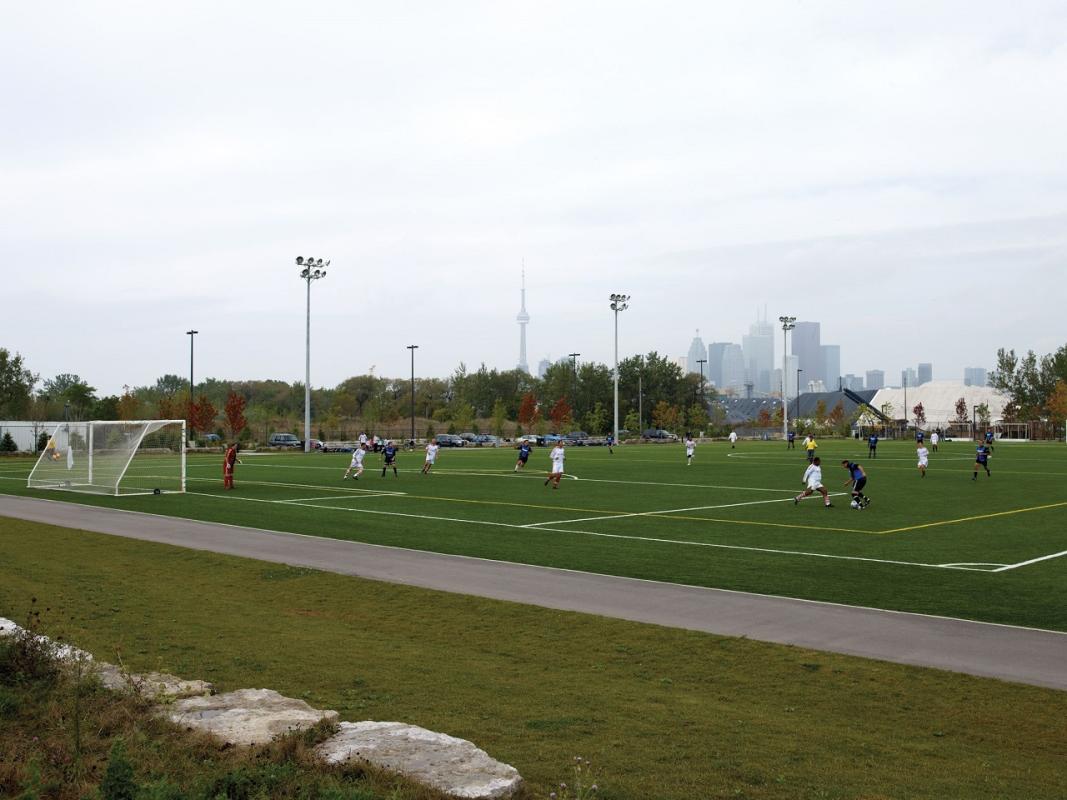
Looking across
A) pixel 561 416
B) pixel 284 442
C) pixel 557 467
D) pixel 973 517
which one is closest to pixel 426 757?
pixel 973 517

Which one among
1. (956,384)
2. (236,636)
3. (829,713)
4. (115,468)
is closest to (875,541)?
(829,713)

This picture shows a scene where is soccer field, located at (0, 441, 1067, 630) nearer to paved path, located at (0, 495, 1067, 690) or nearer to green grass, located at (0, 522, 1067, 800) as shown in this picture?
paved path, located at (0, 495, 1067, 690)

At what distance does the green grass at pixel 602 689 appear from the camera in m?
6.82

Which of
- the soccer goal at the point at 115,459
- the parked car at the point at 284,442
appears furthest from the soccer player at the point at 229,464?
the parked car at the point at 284,442

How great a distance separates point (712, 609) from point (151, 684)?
798 cm

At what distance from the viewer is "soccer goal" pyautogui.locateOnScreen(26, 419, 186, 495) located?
34.9m

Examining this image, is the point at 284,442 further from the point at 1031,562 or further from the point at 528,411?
the point at 1031,562

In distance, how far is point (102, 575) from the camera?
16047mm

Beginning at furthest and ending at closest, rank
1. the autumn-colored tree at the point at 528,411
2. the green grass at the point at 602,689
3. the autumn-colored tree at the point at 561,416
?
the autumn-colored tree at the point at 561,416, the autumn-colored tree at the point at 528,411, the green grass at the point at 602,689

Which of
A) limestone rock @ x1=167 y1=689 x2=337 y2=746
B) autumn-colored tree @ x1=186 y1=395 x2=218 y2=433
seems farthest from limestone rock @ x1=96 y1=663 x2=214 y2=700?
autumn-colored tree @ x1=186 y1=395 x2=218 y2=433

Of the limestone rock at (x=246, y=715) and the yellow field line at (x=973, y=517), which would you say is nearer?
the limestone rock at (x=246, y=715)

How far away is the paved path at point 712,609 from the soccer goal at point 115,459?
14577 mm

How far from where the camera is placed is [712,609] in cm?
1356

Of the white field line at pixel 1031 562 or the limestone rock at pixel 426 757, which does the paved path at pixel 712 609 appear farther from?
the limestone rock at pixel 426 757
